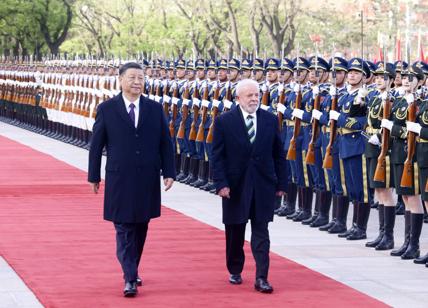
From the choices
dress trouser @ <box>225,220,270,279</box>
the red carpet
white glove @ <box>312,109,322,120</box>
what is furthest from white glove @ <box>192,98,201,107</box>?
dress trouser @ <box>225,220,270,279</box>

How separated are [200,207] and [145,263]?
5.32 metres

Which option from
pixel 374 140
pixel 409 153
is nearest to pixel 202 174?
pixel 374 140

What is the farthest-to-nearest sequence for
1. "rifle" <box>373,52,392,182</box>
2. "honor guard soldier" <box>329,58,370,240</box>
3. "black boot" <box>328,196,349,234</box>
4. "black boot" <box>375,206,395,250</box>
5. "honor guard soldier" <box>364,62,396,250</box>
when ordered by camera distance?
"black boot" <box>328,196,349,234</box> < "honor guard soldier" <box>329,58,370,240</box> < "black boot" <box>375,206,395,250</box> < "honor guard soldier" <box>364,62,396,250</box> < "rifle" <box>373,52,392,182</box>

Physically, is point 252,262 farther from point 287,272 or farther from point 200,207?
point 200,207

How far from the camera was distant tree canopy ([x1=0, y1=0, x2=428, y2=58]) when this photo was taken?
150 feet

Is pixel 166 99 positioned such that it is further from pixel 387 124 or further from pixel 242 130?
pixel 242 130

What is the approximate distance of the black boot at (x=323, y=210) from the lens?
15.0 metres

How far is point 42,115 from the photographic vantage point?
35.1m

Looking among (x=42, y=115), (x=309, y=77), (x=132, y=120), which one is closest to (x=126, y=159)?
(x=132, y=120)

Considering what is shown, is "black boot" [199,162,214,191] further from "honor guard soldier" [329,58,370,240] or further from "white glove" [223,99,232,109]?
"honor guard soldier" [329,58,370,240]

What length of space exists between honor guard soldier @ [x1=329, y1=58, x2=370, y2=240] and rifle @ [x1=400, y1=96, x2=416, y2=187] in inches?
61.8

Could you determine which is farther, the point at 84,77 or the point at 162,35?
the point at 162,35

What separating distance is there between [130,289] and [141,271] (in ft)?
4.31

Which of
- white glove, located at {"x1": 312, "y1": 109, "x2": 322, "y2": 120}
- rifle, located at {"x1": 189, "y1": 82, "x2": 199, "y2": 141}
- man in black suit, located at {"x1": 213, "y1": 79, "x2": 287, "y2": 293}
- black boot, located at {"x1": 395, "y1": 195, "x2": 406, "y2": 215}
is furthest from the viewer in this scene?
rifle, located at {"x1": 189, "y1": 82, "x2": 199, "y2": 141}
